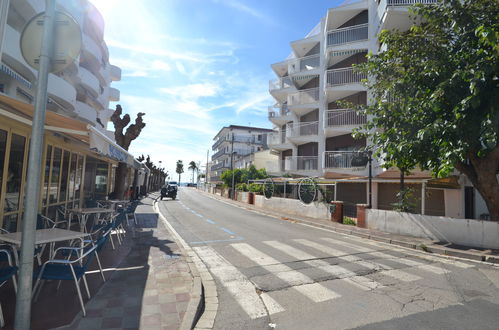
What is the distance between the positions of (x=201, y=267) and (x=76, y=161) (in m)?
8.83

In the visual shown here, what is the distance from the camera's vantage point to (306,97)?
26.4 m

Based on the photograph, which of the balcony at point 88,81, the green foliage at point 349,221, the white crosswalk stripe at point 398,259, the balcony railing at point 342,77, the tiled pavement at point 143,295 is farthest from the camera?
the balcony railing at point 342,77

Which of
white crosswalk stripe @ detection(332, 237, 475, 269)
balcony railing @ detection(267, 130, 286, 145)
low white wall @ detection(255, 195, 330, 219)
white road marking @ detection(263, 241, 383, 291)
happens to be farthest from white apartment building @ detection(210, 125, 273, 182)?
white road marking @ detection(263, 241, 383, 291)

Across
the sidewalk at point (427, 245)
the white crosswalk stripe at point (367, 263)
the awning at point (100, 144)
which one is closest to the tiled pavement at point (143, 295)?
the awning at point (100, 144)

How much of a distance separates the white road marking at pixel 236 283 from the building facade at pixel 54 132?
351cm

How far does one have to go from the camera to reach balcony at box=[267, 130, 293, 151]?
96.8ft

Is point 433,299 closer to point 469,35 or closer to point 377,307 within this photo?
point 377,307

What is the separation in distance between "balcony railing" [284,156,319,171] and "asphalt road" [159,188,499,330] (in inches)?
650

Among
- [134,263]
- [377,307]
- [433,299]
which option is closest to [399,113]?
[433,299]

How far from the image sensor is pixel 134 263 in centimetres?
621

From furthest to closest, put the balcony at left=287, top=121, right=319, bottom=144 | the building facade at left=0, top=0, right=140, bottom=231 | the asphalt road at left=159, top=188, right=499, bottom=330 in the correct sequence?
the balcony at left=287, top=121, right=319, bottom=144
the building facade at left=0, top=0, right=140, bottom=231
the asphalt road at left=159, top=188, right=499, bottom=330

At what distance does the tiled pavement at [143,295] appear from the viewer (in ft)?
11.8

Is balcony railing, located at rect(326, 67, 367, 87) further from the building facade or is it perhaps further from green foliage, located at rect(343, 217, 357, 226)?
the building facade

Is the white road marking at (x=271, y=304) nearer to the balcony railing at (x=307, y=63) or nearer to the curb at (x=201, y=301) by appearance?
the curb at (x=201, y=301)
